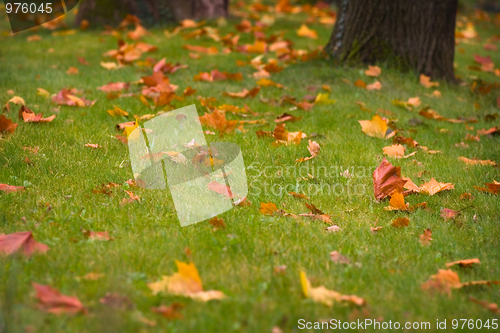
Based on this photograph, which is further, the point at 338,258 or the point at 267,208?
the point at 267,208

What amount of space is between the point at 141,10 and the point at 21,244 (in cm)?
653

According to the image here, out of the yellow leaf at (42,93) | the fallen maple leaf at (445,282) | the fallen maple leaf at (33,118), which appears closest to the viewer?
the fallen maple leaf at (445,282)

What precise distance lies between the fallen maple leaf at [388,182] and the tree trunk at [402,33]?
301 centimetres

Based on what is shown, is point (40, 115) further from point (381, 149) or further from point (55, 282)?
point (381, 149)

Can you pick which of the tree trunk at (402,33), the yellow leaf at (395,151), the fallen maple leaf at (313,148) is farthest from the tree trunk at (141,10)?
the yellow leaf at (395,151)

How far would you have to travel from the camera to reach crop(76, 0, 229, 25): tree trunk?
8.20m

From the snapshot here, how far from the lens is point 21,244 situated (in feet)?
7.73

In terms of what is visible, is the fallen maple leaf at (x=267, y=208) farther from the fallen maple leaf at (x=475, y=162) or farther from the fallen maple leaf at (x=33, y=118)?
the fallen maple leaf at (x=33, y=118)

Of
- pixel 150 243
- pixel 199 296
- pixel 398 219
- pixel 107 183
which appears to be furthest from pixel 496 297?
pixel 107 183

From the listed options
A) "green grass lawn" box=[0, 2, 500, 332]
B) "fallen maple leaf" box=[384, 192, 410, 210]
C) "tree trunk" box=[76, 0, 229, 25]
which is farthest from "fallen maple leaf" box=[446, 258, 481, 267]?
"tree trunk" box=[76, 0, 229, 25]

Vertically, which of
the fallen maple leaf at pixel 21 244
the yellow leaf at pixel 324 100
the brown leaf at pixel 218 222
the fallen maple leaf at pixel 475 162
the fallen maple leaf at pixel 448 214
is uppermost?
the fallen maple leaf at pixel 21 244

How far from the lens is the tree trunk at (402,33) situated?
5750mm

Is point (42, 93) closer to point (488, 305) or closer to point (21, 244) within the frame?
point (21, 244)

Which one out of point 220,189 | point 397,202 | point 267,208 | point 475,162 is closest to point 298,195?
point 267,208
